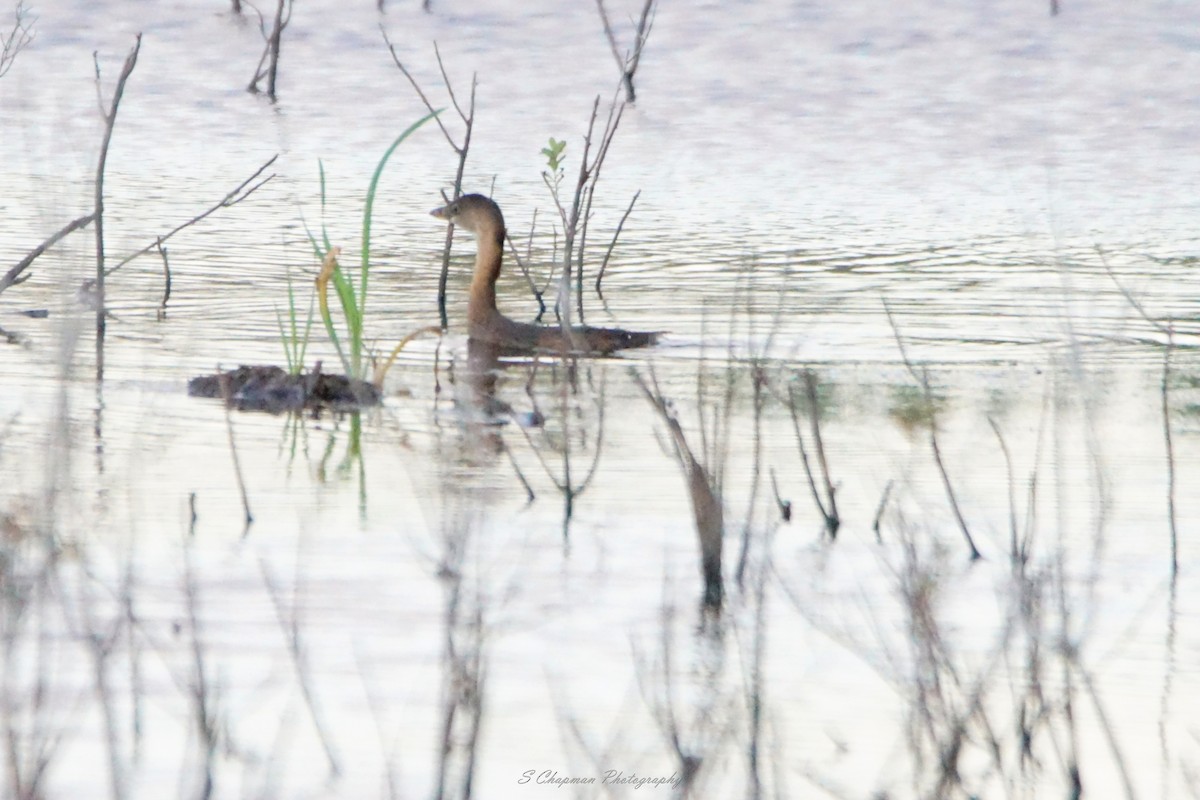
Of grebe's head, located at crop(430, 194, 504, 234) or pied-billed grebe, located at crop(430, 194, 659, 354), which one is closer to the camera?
pied-billed grebe, located at crop(430, 194, 659, 354)

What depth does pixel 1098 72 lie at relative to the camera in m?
19.1

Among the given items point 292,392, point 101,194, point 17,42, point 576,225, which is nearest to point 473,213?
point 576,225

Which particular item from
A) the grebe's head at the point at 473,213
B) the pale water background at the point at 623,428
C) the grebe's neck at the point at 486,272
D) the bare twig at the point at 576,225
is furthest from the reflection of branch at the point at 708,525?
the grebe's head at the point at 473,213

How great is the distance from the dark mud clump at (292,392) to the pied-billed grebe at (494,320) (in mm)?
833

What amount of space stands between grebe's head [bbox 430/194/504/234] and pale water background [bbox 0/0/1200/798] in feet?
1.46

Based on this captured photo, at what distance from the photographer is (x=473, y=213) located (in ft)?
35.8

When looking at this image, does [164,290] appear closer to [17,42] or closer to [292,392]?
[292,392]

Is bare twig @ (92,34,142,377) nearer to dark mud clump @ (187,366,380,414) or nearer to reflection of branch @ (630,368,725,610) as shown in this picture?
dark mud clump @ (187,366,380,414)

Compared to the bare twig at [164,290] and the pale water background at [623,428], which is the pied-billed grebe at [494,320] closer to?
the pale water background at [623,428]

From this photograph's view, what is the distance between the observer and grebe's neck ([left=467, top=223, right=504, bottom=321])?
409 inches

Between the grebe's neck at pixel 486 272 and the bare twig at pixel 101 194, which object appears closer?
the bare twig at pixel 101 194

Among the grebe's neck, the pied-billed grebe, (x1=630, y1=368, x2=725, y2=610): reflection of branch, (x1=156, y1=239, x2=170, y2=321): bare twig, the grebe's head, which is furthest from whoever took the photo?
the grebe's head

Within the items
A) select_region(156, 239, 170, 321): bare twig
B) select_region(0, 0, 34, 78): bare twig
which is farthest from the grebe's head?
select_region(0, 0, 34, 78): bare twig

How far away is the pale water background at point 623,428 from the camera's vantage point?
4.46m
